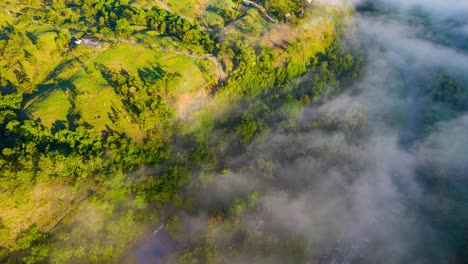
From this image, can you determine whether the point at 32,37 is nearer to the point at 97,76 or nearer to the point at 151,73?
the point at 97,76

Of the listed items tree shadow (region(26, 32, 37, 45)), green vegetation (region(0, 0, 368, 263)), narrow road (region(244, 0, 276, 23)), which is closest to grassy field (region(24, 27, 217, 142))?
green vegetation (region(0, 0, 368, 263))

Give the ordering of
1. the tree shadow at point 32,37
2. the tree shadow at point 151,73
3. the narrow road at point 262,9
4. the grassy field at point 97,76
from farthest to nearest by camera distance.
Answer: the narrow road at point 262,9
the tree shadow at point 32,37
the tree shadow at point 151,73
the grassy field at point 97,76

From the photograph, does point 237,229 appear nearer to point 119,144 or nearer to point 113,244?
point 113,244

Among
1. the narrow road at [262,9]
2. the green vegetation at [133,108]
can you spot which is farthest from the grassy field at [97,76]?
the narrow road at [262,9]

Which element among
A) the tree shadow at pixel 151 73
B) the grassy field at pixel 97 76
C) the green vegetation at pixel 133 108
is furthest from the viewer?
the tree shadow at pixel 151 73

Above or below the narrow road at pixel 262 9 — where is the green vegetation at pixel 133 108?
below

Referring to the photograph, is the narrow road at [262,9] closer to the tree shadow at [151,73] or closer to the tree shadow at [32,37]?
the tree shadow at [151,73]

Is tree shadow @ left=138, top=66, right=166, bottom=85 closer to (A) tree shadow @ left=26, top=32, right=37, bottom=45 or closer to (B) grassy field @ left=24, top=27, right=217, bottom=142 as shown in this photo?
(B) grassy field @ left=24, top=27, right=217, bottom=142

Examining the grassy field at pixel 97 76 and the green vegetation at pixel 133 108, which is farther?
the grassy field at pixel 97 76

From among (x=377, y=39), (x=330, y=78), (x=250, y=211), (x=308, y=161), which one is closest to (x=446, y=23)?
(x=377, y=39)

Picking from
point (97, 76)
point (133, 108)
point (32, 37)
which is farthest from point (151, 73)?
point (32, 37)
